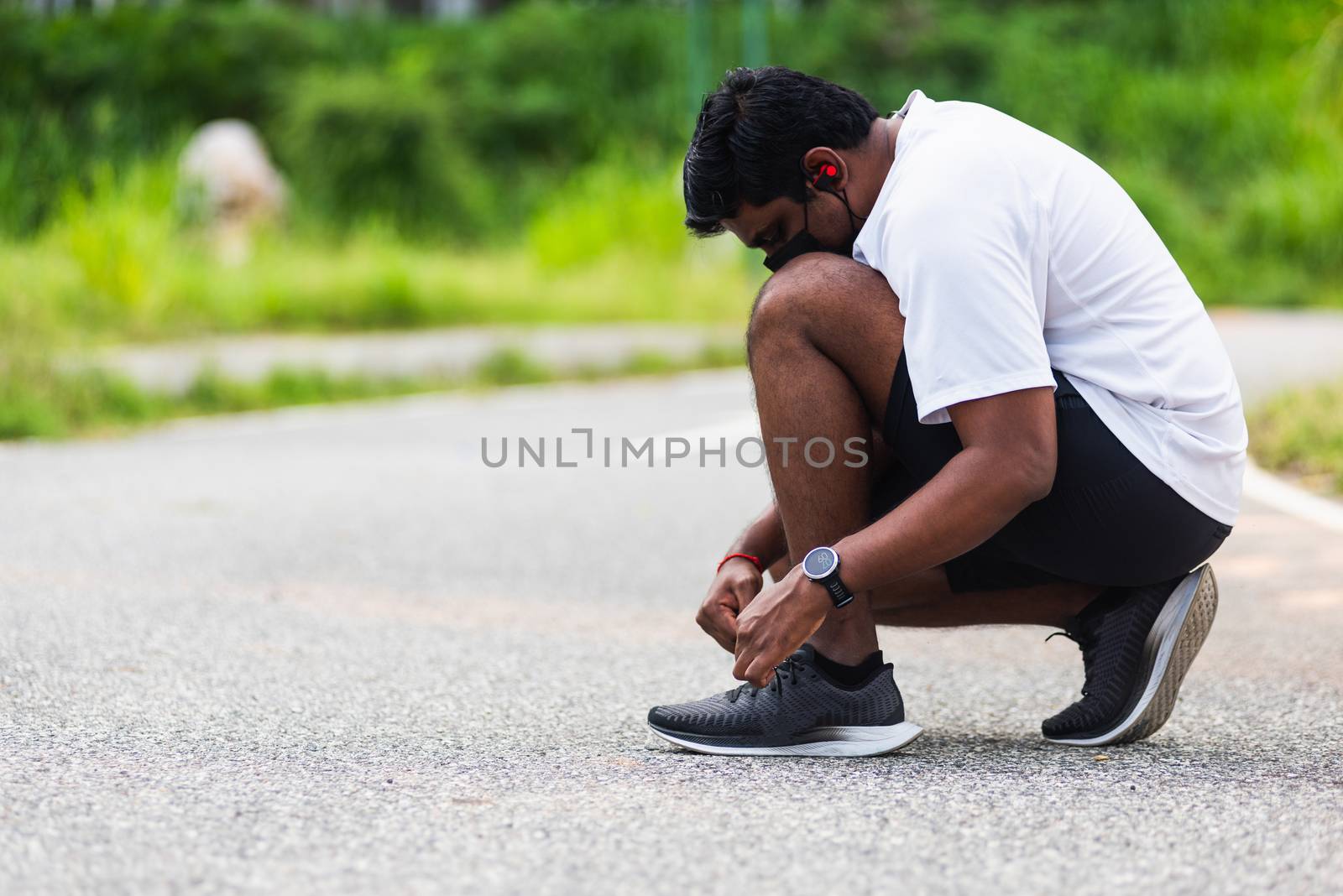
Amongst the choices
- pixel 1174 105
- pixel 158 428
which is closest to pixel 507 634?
pixel 158 428

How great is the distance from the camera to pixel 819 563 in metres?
2.64

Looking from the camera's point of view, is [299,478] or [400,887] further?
[299,478]

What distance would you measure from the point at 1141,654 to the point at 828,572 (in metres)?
0.64

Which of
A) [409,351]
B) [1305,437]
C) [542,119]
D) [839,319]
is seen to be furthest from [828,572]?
[542,119]

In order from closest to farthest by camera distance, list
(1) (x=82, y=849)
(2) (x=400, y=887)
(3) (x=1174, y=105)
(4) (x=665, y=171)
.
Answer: (2) (x=400, y=887) → (1) (x=82, y=849) → (4) (x=665, y=171) → (3) (x=1174, y=105)

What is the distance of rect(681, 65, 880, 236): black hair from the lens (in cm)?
278

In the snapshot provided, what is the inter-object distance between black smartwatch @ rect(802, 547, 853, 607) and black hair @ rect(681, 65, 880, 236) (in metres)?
0.62

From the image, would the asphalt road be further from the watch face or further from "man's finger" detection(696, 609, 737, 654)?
the watch face

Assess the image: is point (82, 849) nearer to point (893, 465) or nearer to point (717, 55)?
point (893, 465)

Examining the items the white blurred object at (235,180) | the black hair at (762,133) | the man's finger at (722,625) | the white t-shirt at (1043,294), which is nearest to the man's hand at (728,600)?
the man's finger at (722,625)

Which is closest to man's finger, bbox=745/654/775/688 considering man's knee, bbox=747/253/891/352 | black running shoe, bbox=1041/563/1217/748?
man's knee, bbox=747/253/891/352

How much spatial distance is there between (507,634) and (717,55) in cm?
2694

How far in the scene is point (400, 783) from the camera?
2.66 m

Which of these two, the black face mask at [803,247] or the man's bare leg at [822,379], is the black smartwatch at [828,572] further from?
the black face mask at [803,247]
